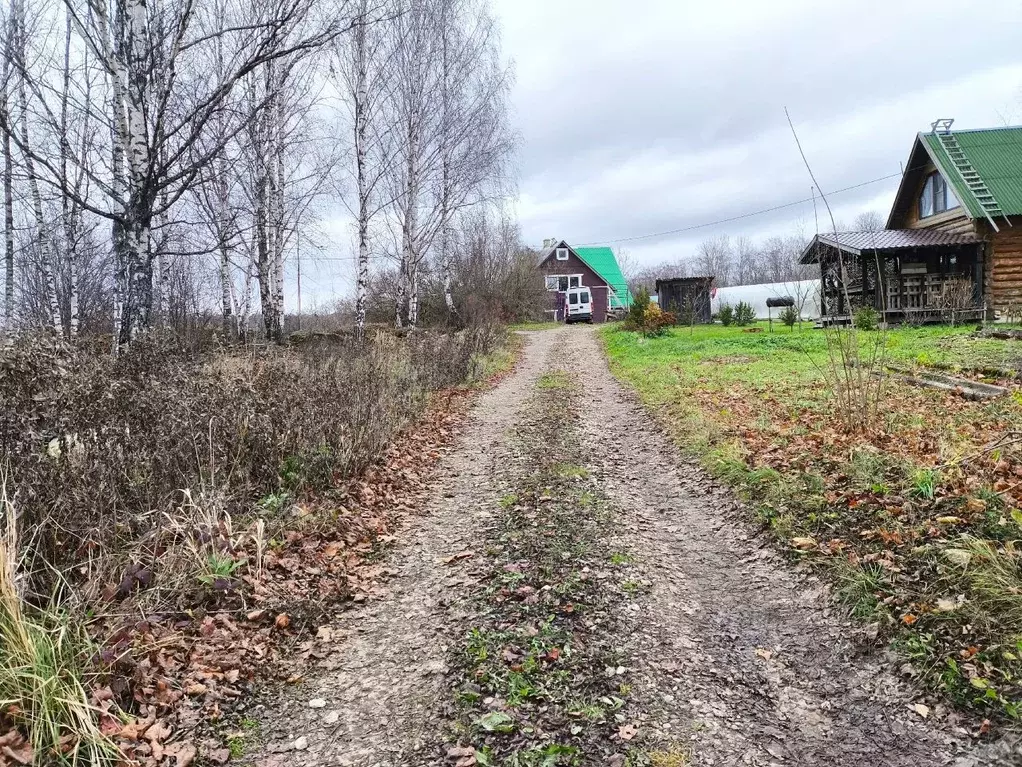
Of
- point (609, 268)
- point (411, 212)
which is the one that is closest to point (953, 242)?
point (411, 212)

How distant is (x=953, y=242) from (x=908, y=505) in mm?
21619

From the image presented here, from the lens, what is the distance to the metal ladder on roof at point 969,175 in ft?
64.6

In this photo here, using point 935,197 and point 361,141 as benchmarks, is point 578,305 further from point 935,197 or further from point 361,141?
point 361,141

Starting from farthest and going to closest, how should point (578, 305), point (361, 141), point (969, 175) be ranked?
point (578, 305) < point (969, 175) < point (361, 141)

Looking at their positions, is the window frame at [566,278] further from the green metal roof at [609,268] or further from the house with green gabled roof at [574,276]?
the green metal roof at [609,268]

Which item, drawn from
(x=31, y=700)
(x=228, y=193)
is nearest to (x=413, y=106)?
(x=228, y=193)

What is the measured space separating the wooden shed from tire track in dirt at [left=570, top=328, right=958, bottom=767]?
1032 inches

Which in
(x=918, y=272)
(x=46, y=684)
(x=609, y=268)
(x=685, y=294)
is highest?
(x=609, y=268)

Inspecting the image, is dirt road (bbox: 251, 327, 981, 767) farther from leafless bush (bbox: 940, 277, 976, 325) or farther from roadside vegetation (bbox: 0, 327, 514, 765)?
leafless bush (bbox: 940, 277, 976, 325)

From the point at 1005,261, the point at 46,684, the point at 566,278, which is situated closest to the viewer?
the point at 46,684

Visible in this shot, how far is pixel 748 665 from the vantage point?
10.5ft

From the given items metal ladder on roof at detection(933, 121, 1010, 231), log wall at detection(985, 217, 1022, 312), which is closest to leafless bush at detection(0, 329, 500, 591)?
metal ladder on roof at detection(933, 121, 1010, 231)

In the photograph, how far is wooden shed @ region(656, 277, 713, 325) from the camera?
30.4m

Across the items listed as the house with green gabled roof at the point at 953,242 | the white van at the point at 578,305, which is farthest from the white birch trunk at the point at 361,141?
the white van at the point at 578,305
